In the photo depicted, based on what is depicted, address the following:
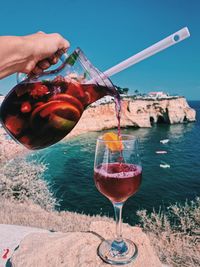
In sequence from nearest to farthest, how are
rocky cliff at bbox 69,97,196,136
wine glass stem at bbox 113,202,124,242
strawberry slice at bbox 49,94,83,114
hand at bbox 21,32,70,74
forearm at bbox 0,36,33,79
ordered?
forearm at bbox 0,36,33,79 < hand at bbox 21,32,70,74 < strawberry slice at bbox 49,94,83,114 < wine glass stem at bbox 113,202,124,242 < rocky cliff at bbox 69,97,196,136

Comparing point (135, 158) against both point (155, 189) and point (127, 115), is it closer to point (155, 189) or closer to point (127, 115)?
point (155, 189)

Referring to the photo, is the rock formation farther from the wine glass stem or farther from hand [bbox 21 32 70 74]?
hand [bbox 21 32 70 74]

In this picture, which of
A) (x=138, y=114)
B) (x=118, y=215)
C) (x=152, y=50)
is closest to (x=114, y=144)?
(x=118, y=215)

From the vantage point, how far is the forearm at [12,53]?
1302 mm

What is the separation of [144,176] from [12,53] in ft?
64.4

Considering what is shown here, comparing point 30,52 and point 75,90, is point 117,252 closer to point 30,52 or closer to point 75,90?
point 75,90

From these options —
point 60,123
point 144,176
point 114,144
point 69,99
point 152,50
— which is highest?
point 152,50

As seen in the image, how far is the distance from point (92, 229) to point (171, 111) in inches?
2020

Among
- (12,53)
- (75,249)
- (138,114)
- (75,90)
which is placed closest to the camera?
(12,53)

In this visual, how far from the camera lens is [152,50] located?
1396 millimetres

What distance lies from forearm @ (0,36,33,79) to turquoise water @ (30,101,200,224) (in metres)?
5.39

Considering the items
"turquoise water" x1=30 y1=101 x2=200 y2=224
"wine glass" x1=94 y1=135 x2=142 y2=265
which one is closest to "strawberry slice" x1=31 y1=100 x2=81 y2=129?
"wine glass" x1=94 y1=135 x2=142 y2=265

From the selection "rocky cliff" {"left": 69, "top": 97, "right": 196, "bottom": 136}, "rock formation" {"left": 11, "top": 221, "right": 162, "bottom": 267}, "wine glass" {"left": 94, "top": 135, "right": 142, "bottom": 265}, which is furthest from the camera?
"rocky cliff" {"left": 69, "top": 97, "right": 196, "bottom": 136}

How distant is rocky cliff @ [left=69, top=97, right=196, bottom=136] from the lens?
41944 mm
